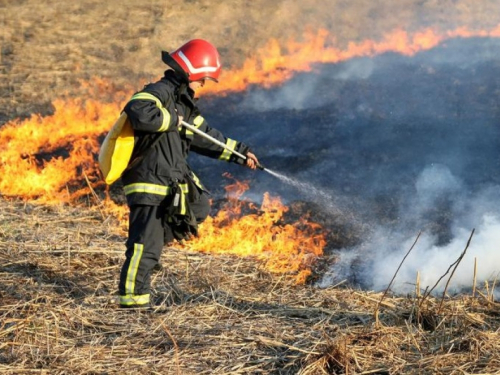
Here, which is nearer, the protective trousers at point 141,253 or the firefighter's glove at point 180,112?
the protective trousers at point 141,253

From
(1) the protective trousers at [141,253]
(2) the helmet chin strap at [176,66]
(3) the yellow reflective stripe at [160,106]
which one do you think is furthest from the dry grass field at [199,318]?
(2) the helmet chin strap at [176,66]

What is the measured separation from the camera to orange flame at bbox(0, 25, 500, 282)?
6.37m

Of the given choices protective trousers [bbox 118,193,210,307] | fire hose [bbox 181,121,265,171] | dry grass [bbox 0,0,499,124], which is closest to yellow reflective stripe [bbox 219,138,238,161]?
fire hose [bbox 181,121,265,171]

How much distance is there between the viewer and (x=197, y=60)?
4664 millimetres

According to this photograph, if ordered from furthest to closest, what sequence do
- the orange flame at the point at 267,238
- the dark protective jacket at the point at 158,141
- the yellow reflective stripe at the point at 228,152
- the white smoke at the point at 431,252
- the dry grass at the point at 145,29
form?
the dry grass at the point at 145,29 < the orange flame at the point at 267,238 < the white smoke at the point at 431,252 < the yellow reflective stripe at the point at 228,152 < the dark protective jacket at the point at 158,141

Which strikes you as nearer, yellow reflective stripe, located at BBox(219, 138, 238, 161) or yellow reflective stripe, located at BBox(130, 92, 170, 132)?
yellow reflective stripe, located at BBox(130, 92, 170, 132)

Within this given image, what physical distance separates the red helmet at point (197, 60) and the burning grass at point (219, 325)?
1529mm

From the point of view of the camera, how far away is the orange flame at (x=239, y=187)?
6.37 meters

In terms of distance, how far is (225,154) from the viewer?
17.2 ft

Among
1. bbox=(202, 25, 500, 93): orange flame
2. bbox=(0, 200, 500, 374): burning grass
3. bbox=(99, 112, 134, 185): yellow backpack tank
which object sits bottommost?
bbox=(0, 200, 500, 374): burning grass

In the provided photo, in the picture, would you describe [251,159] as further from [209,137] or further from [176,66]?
[176,66]

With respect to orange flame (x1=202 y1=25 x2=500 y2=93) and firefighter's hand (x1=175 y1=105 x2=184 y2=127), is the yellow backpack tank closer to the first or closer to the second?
firefighter's hand (x1=175 y1=105 x2=184 y2=127)

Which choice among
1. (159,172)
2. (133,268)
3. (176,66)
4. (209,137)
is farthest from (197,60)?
(133,268)

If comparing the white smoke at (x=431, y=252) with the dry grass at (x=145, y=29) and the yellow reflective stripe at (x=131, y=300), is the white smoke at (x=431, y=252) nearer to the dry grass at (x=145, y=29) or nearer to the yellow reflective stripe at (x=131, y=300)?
the yellow reflective stripe at (x=131, y=300)
